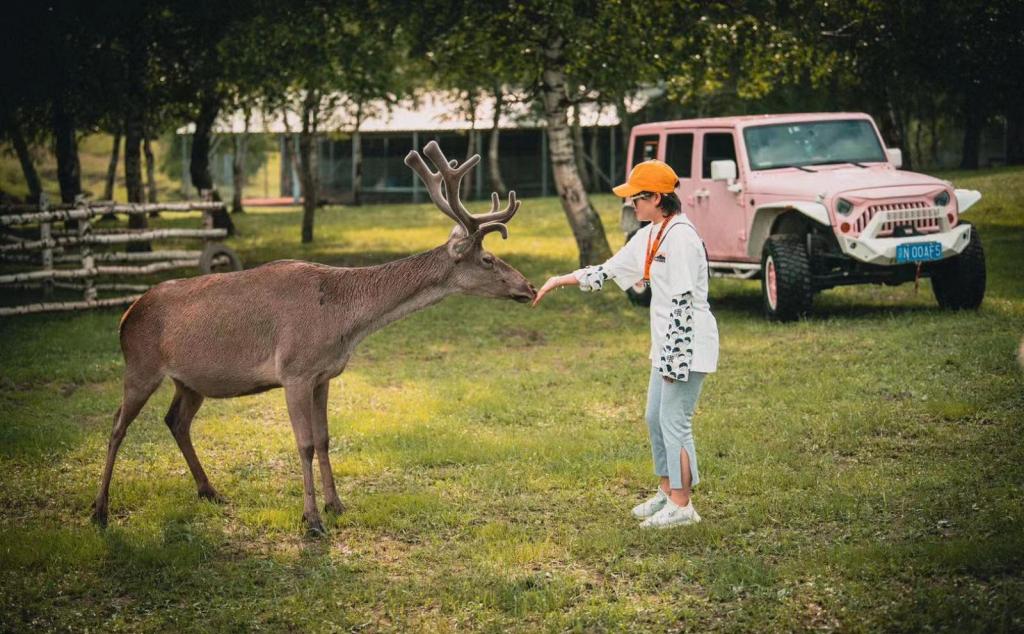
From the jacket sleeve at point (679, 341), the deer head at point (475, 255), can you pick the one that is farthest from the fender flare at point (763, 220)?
the jacket sleeve at point (679, 341)

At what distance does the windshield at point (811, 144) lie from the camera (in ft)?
50.1

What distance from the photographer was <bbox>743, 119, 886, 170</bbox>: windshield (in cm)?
1527

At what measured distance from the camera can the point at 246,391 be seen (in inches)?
307

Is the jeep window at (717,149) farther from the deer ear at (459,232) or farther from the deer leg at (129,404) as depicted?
the deer leg at (129,404)

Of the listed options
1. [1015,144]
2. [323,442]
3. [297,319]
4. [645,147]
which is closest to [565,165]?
[645,147]

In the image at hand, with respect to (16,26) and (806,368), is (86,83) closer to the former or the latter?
(16,26)

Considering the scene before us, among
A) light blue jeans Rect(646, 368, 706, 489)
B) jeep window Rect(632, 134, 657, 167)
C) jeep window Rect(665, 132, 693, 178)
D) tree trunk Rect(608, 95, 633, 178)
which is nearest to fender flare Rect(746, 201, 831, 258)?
jeep window Rect(665, 132, 693, 178)

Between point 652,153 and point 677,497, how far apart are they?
1031cm

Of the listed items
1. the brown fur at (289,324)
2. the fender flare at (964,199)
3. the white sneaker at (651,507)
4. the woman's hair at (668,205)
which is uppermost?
the woman's hair at (668,205)

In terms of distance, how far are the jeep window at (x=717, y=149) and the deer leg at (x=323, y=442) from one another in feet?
29.0

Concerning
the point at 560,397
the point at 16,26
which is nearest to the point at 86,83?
the point at 16,26

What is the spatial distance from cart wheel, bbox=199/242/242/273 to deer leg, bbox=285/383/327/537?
35.2 ft

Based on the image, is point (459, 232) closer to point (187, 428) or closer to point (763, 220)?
point (187, 428)

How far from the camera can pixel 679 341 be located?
675cm
